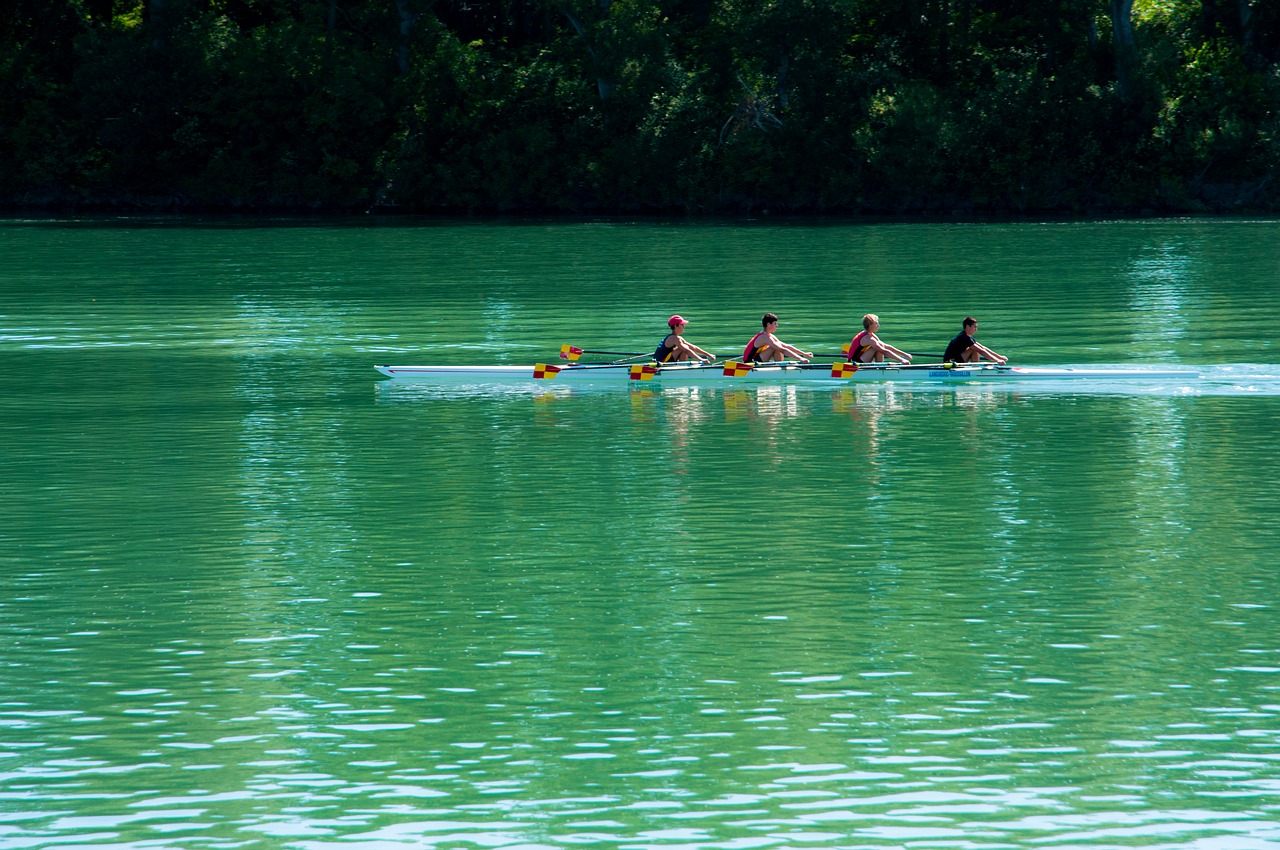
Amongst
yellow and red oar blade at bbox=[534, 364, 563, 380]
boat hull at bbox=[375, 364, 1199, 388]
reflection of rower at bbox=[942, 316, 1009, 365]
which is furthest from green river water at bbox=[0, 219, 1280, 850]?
reflection of rower at bbox=[942, 316, 1009, 365]

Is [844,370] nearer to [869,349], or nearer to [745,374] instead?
[869,349]

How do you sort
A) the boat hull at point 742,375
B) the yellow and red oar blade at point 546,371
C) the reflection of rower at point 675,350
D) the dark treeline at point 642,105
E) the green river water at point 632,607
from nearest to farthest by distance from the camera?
1. the green river water at point 632,607
2. the boat hull at point 742,375
3. the yellow and red oar blade at point 546,371
4. the reflection of rower at point 675,350
5. the dark treeline at point 642,105

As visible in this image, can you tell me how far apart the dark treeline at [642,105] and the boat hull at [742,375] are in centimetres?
4346

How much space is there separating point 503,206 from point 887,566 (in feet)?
201

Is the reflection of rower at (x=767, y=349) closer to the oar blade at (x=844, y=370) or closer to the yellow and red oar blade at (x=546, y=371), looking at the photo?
the oar blade at (x=844, y=370)

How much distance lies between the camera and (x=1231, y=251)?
161 feet

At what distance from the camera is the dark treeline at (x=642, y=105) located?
67.2 m

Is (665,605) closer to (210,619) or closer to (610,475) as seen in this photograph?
(210,619)

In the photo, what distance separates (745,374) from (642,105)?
1909 inches

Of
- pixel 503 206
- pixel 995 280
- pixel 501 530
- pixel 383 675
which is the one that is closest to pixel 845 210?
pixel 503 206

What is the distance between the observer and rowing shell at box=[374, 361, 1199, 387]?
24.3m

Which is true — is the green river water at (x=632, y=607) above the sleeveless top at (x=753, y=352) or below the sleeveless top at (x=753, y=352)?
below

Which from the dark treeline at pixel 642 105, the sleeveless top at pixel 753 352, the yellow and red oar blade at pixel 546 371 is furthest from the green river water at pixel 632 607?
the dark treeline at pixel 642 105

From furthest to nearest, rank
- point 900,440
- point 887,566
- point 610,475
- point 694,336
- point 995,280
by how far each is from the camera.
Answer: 1. point 995,280
2. point 694,336
3. point 900,440
4. point 610,475
5. point 887,566
